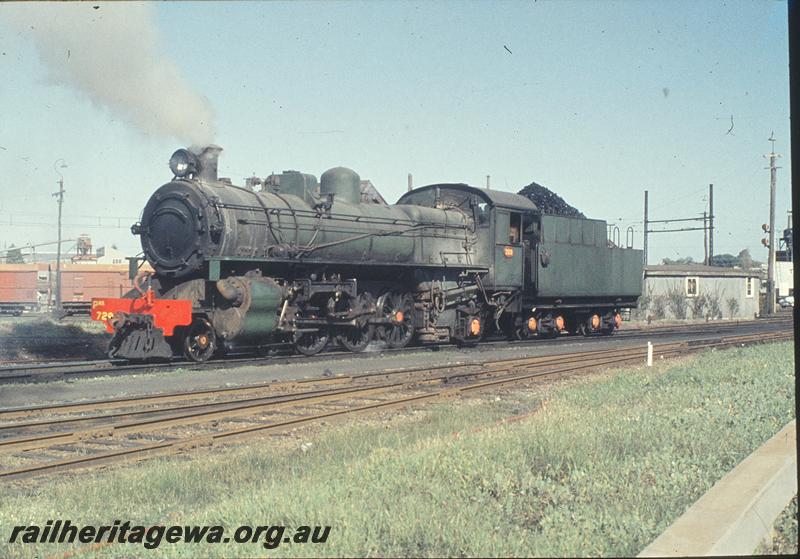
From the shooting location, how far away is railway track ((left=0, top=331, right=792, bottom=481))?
797 cm

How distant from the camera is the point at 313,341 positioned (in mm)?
17344

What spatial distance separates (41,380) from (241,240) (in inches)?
177

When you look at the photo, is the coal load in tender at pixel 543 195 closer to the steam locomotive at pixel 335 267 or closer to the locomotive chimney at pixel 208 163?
the steam locomotive at pixel 335 267

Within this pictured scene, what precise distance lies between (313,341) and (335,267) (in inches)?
68.2

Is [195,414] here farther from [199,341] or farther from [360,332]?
[360,332]

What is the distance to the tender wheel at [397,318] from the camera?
61.1ft

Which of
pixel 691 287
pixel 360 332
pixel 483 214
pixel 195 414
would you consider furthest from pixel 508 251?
pixel 691 287

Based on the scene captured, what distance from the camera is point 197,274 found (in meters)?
15.3

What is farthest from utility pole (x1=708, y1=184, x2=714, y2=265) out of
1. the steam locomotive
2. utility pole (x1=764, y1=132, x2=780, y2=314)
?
the steam locomotive

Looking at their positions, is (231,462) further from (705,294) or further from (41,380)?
(705,294)

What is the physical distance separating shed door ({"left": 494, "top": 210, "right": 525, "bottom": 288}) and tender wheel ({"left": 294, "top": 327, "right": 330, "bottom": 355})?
5349mm

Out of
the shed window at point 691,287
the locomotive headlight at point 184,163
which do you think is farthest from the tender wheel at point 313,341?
the shed window at point 691,287

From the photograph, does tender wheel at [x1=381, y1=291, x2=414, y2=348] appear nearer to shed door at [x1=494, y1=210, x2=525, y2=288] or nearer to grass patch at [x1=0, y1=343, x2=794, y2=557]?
shed door at [x1=494, y1=210, x2=525, y2=288]

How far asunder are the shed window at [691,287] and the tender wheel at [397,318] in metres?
29.1
